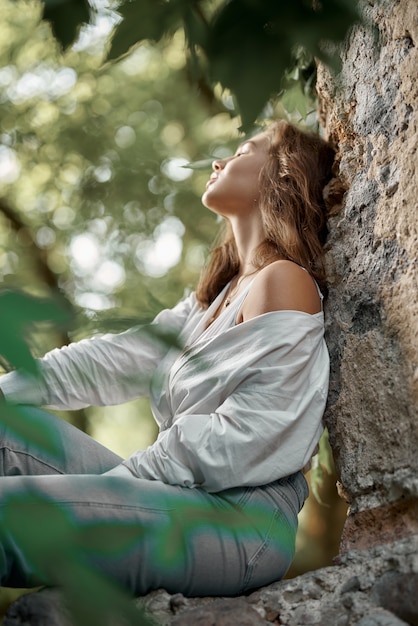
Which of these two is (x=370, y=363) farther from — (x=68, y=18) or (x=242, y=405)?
(x=68, y=18)

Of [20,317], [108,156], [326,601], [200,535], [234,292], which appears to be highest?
[20,317]

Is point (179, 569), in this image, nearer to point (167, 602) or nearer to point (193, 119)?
point (167, 602)

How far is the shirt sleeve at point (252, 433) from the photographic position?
173 centimetres

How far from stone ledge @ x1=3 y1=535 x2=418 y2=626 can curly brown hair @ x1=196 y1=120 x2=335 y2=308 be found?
848 mm

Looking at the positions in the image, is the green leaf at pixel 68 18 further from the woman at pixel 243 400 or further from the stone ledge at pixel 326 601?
the stone ledge at pixel 326 601

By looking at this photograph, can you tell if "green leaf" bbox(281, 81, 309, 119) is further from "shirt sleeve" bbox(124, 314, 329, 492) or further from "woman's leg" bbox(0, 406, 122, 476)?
"woman's leg" bbox(0, 406, 122, 476)

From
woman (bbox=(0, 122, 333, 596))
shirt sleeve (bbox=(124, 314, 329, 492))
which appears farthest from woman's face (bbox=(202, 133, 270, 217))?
shirt sleeve (bbox=(124, 314, 329, 492))

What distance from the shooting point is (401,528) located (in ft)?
5.43

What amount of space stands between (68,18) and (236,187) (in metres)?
1.74

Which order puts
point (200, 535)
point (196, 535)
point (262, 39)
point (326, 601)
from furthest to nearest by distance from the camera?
point (326, 601)
point (200, 535)
point (196, 535)
point (262, 39)

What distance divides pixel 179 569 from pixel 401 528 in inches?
18.4

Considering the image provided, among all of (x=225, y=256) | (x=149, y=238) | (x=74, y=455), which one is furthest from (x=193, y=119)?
(x=74, y=455)

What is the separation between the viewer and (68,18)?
0.65 m

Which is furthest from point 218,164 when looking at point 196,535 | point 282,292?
point 196,535
